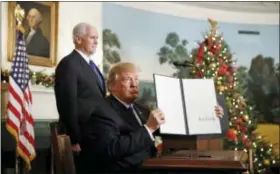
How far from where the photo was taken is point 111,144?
2.56 m

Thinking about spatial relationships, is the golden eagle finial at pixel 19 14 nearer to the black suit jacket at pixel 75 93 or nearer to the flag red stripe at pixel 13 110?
the flag red stripe at pixel 13 110

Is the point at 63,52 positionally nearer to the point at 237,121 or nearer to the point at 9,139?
the point at 9,139

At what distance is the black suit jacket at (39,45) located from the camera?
612 cm

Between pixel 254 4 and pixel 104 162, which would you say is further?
pixel 254 4

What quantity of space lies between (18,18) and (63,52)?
4.24 feet

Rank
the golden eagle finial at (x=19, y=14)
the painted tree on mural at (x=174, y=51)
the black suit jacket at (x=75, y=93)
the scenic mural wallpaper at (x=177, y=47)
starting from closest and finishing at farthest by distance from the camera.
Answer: the black suit jacket at (x=75, y=93)
the golden eagle finial at (x=19, y=14)
the scenic mural wallpaper at (x=177, y=47)
the painted tree on mural at (x=174, y=51)

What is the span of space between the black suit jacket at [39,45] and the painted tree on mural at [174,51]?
108 inches

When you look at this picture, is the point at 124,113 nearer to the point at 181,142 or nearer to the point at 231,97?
the point at 181,142

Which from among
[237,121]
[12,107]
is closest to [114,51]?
[237,121]

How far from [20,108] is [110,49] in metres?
3.40

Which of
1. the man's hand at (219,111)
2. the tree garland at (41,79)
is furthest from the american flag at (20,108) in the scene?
the man's hand at (219,111)

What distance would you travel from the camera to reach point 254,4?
30.5 feet

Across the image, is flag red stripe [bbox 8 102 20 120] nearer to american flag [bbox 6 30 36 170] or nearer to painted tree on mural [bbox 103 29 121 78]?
american flag [bbox 6 30 36 170]

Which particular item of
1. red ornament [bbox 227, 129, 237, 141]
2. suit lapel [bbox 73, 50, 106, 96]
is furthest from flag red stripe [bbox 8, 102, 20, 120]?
red ornament [bbox 227, 129, 237, 141]
